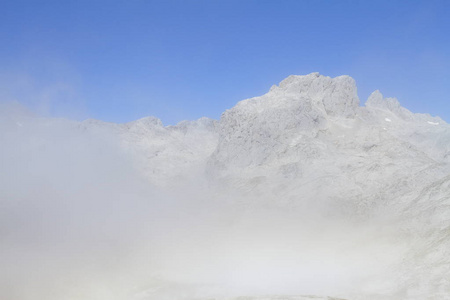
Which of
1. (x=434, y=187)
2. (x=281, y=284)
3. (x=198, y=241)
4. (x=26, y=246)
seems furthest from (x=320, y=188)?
(x=26, y=246)

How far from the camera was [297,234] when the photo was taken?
525 ft

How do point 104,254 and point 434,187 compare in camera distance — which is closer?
point 434,187

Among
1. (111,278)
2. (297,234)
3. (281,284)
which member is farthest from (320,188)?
(111,278)

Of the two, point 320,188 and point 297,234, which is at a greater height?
point 320,188

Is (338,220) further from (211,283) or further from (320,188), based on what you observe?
(211,283)

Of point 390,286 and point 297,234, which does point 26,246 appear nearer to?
point 297,234

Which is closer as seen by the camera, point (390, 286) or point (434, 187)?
point (390, 286)

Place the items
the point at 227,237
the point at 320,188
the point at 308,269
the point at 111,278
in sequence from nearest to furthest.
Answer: the point at 308,269, the point at 111,278, the point at 227,237, the point at 320,188

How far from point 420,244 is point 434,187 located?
137 feet

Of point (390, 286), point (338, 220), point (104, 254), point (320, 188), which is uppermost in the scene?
point (320, 188)

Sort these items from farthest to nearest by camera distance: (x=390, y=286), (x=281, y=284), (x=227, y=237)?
1. (x=227, y=237)
2. (x=281, y=284)
3. (x=390, y=286)

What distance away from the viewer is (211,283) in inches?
4774

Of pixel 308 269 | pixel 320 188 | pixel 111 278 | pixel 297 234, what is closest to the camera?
pixel 308 269

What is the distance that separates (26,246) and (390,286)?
178 meters
